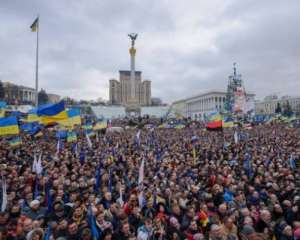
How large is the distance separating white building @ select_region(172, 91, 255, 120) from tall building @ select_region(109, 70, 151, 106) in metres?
18.2

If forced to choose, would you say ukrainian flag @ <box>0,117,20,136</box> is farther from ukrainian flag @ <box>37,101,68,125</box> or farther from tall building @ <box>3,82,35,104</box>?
tall building @ <box>3,82,35,104</box>

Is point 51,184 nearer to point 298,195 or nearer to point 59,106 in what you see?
point 59,106

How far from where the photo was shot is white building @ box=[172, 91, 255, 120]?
3440 inches

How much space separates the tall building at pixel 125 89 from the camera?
131m

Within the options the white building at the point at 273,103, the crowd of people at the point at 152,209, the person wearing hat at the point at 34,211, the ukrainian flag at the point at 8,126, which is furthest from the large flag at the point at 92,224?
the white building at the point at 273,103

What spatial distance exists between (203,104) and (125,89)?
5298cm

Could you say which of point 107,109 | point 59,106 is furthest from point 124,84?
point 59,106

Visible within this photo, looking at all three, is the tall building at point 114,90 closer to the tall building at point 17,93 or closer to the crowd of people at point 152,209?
the tall building at point 17,93

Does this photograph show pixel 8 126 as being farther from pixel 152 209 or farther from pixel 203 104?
pixel 203 104

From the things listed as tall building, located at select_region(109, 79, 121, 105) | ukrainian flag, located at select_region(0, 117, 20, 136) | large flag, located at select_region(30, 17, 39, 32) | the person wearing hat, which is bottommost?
the person wearing hat

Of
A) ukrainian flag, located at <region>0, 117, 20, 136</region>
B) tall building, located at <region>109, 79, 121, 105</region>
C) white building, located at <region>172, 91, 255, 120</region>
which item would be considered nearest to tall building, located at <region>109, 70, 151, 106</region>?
tall building, located at <region>109, 79, 121, 105</region>

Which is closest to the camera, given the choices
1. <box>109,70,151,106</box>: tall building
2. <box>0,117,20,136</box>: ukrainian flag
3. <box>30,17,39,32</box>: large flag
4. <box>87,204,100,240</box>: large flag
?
<box>87,204,100,240</box>: large flag

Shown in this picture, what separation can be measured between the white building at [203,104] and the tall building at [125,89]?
1819 centimetres

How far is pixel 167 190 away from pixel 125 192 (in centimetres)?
139
